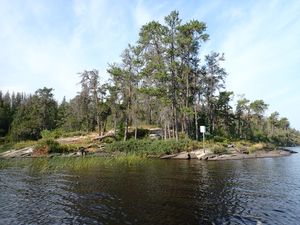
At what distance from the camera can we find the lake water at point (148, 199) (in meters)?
10.9

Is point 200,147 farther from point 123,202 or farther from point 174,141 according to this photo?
point 123,202

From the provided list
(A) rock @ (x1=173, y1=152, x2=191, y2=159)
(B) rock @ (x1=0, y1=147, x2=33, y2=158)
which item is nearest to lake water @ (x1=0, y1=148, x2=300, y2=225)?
(A) rock @ (x1=173, y1=152, x2=191, y2=159)

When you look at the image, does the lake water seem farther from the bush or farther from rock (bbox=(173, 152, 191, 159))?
the bush

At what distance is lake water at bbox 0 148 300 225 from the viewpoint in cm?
1089

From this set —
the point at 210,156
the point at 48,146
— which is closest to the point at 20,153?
the point at 48,146

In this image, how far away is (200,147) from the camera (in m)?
41.1

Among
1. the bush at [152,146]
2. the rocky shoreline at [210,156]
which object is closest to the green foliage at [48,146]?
the bush at [152,146]

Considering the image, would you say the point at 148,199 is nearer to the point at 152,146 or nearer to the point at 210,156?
the point at 210,156

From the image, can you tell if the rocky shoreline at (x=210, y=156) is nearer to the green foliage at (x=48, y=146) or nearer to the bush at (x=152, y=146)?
the bush at (x=152, y=146)

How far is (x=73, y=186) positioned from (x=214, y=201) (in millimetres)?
8325

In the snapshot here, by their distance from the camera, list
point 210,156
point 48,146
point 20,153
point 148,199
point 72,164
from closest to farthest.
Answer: point 148,199 < point 72,164 < point 210,156 < point 48,146 < point 20,153

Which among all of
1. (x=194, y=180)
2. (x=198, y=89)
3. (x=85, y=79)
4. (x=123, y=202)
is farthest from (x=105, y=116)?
(x=123, y=202)

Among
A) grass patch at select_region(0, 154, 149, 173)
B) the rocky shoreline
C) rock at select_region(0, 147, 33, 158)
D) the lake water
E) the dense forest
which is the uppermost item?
the dense forest

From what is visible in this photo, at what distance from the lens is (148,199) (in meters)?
13.9
